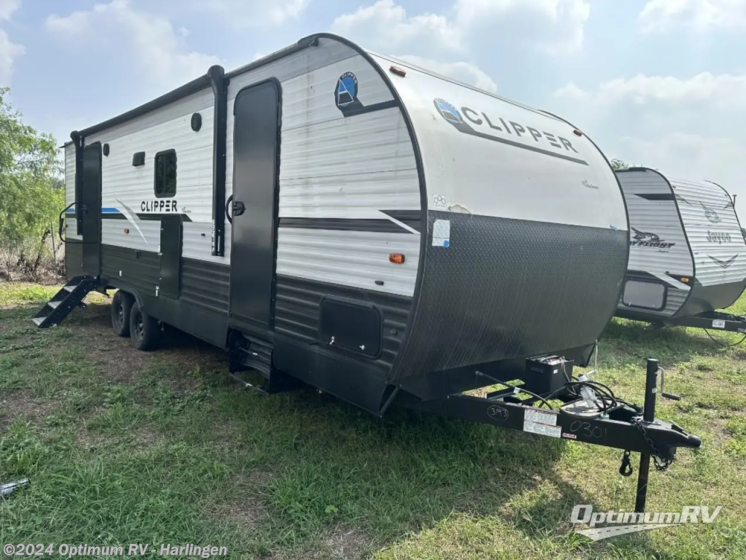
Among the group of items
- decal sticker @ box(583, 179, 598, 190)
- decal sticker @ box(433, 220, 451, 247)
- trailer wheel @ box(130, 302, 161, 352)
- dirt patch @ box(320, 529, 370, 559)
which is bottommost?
dirt patch @ box(320, 529, 370, 559)

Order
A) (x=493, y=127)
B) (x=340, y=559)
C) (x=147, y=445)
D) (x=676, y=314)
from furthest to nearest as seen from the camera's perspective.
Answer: (x=676, y=314) → (x=147, y=445) → (x=493, y=127) → (x=340, y=559)

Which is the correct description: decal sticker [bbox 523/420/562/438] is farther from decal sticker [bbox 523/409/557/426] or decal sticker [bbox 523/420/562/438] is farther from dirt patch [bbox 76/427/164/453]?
dirt patch [bbox 76/427/164/453]

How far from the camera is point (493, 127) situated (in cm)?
402

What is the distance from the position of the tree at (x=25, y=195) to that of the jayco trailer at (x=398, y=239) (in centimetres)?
1025

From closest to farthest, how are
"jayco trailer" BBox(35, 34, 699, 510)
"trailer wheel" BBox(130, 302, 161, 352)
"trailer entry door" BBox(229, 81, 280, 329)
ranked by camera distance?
1. "jayco trailer" BBox(35, 34, 699, 510)
2. "trailer entry door" BBox(229, 81, 280, 329)
3. "trailer wheel" BBox(130, 302, 161, 352)

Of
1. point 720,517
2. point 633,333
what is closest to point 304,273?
point 720,517

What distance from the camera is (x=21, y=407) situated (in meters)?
5.12

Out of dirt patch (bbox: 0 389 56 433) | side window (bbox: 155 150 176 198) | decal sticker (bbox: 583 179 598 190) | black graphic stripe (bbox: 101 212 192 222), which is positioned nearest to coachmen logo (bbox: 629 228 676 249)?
decal sticker (bbox: 583 179 598 190)

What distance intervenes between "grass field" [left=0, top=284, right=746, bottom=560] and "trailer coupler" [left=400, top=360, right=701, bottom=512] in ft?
1.62

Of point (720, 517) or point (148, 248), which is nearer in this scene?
point (720, 517)

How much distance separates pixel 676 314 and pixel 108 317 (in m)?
9.41

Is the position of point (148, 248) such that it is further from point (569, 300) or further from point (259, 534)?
point (569, 300)

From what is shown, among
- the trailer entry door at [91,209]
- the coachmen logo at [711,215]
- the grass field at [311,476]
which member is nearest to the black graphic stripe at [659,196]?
the coachmen logo at [711,215]

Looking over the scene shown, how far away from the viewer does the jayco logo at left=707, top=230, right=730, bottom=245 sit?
9.02 meters
